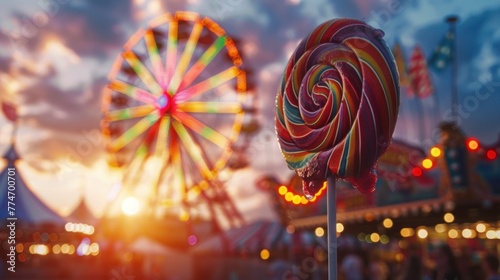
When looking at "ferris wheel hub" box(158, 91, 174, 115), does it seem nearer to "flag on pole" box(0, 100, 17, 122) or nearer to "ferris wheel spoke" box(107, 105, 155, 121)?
"ferris wheel spoke" box(107, 105, 155, 121)

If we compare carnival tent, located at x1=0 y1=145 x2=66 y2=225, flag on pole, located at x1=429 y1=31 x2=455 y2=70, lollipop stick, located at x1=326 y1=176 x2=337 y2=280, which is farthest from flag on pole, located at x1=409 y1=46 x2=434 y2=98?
lollipop stick, located at x1=326 y1=176 x2=337 y2=280

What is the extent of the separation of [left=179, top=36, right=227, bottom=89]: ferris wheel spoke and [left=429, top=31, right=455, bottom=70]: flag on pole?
7.65 m

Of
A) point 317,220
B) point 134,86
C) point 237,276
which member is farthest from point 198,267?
point 134,86

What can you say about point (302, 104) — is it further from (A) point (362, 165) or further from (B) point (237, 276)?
(B) point (237, 276)

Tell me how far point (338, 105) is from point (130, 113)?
61.9 feet

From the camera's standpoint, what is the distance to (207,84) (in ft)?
70.3

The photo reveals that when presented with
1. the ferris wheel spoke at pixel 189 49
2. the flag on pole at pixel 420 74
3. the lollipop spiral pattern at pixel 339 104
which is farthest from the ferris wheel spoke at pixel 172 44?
the lollipop spiral pattern at pixel 339 104

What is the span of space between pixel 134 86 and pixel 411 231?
13390mm

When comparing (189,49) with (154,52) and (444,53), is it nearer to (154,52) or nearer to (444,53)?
(154,52)

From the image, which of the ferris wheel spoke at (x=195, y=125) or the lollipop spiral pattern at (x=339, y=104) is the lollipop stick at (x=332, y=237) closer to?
the lollipop spiral pattern at (x=339, y=104)

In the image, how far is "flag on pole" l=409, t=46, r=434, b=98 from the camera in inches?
689

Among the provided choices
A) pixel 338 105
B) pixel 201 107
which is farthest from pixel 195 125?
pixel 338 105

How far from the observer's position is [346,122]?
346 centimetres

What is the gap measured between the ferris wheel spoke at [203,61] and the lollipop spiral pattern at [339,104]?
17478 millimetres
